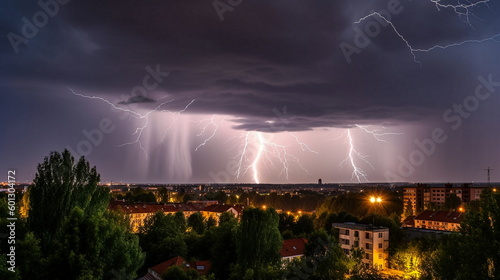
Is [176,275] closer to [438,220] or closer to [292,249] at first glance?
[292,249]

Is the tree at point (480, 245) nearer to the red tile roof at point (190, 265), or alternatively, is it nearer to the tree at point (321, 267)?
the tree at point (321, 267)

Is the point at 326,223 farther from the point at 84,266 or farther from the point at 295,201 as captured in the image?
the point at 295,201

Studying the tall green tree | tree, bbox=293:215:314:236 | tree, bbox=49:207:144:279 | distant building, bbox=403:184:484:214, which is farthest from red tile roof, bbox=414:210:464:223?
tree, bbox=49:207:144:279

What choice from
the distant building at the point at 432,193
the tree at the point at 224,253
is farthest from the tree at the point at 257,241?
the distant building at the point at 432,193

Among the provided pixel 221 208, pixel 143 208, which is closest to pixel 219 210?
pixel 221 208

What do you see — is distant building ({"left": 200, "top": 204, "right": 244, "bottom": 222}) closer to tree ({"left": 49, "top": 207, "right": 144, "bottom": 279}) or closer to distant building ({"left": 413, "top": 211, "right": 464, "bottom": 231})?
distant building ({"left": 413, "top": 211, "right": 464, "bottom": 231})

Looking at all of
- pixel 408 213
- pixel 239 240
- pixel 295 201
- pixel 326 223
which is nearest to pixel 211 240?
pixel 239 240
